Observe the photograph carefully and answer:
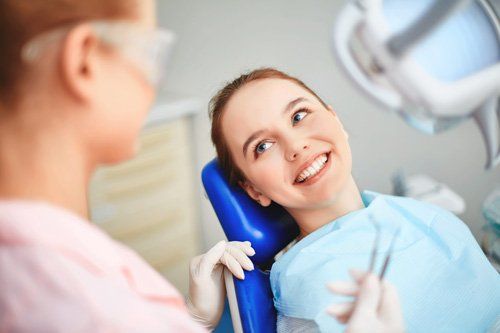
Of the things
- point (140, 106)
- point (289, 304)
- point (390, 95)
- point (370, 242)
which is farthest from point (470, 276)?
point (140, 106)

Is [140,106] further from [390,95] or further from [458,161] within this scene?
[458,161]

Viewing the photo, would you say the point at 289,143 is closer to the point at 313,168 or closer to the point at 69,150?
the point at 313,168

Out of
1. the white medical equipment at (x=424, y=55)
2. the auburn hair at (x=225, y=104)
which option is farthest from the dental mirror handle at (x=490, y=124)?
the auburn hair at (x=225, y=104)

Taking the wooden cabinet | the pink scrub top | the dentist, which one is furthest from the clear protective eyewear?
the wooden cabinet

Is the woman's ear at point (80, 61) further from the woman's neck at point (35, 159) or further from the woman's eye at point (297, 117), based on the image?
the woman's eye at point (297, 117)

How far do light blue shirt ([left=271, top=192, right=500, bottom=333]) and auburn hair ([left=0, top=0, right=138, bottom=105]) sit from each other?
482 millimetres

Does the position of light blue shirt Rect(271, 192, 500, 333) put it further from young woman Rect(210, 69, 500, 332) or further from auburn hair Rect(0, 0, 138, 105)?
auburn hair Rect(0, 0, 138, 105)

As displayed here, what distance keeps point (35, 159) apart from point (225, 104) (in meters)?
0.47

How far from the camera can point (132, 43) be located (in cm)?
38

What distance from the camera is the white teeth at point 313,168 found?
743 millimetres

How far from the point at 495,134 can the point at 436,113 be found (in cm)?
10

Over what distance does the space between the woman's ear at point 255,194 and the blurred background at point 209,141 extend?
0.11 metres

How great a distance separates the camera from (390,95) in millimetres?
509

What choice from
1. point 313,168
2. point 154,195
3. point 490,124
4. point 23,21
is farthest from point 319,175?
point 23,21
